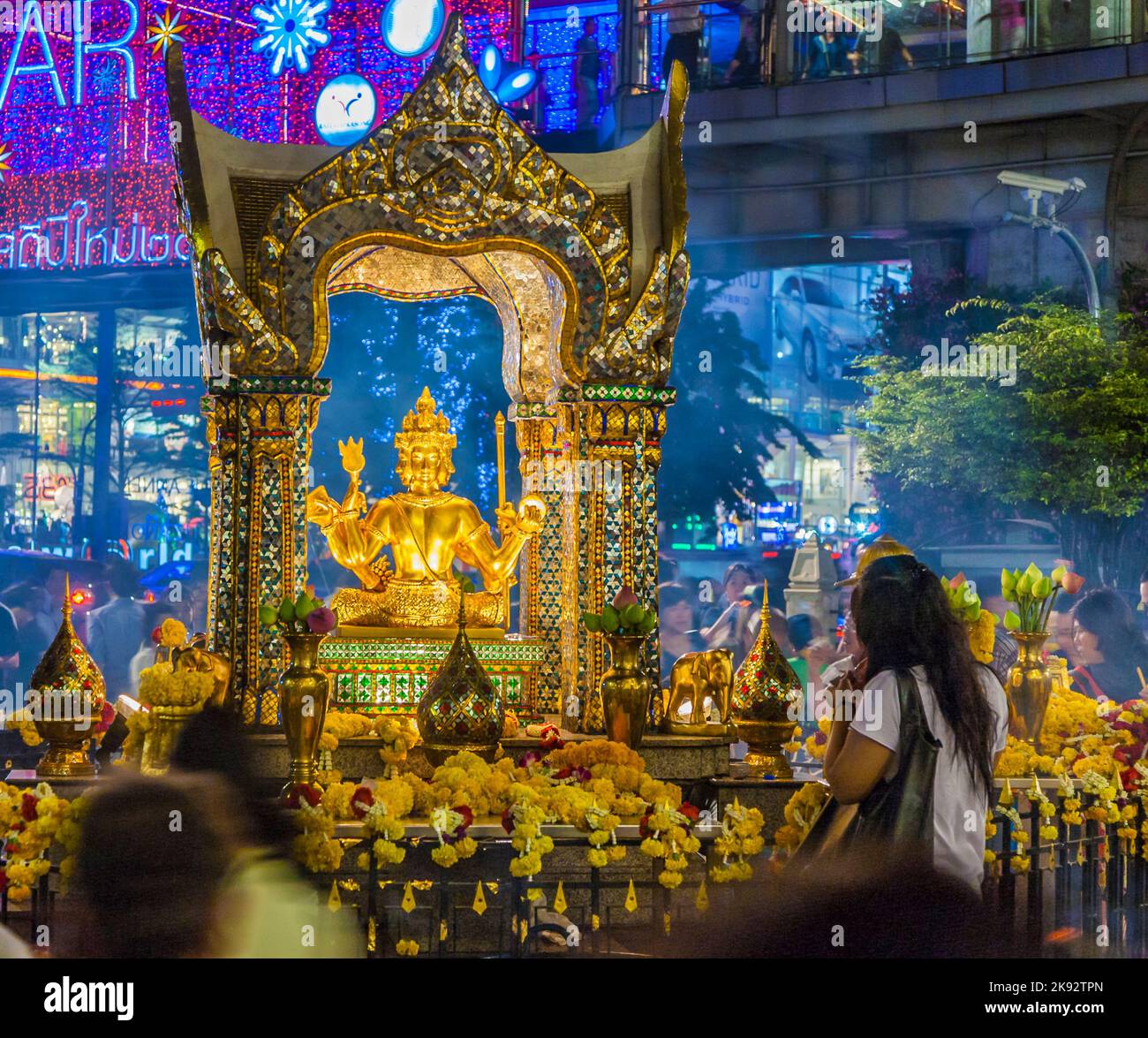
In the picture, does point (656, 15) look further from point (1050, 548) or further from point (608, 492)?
point (608, 492)

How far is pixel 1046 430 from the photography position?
20.0m

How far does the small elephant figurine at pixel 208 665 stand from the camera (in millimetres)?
Result: 9180

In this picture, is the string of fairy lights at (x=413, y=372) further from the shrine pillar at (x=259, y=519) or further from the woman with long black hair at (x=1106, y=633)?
the shrine pillar at (x=259, y=519)

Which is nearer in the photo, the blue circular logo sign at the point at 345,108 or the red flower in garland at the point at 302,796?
the red flower in garland at the point at 302,796

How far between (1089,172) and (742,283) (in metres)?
7.88

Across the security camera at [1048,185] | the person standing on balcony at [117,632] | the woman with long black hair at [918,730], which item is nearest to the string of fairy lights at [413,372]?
the person standing on balcony at [117,632]

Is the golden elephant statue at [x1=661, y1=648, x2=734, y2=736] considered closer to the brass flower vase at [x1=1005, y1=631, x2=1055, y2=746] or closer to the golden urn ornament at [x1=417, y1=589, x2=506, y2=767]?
the golden urn ornament at [x1=417, y1=589, x2=506, y2=767]

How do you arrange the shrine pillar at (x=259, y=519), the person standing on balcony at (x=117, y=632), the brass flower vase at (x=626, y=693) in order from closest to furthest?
the brass flower vase at (x=626, y=693) → the shrine pillar at (x=259, y=519) → the person standing on balcony at (x=117, y=632)

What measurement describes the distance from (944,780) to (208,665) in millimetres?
4440

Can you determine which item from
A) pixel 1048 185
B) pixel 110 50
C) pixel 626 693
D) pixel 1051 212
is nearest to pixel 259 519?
pixel 626 693

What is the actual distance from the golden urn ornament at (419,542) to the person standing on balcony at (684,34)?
1250 centimetres

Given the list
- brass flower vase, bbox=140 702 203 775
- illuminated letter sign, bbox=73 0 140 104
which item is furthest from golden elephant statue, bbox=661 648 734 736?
illuminated letter sign, bbox=73 0 140 104

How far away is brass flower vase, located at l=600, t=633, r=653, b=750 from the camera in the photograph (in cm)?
945

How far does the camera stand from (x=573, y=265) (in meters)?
10.0
